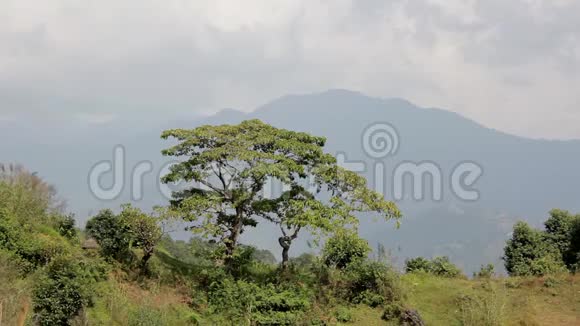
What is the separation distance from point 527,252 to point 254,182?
1236 centimetres

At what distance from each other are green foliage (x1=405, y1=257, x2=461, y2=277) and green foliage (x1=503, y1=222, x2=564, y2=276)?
299 cm

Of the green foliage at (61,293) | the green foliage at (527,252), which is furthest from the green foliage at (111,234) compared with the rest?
the green foliage at (527,252)

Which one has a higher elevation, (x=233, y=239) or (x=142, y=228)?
(x=142, y=228)

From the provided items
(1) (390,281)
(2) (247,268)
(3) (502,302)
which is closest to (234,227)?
(2) (247,268)

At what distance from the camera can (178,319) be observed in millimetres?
15258

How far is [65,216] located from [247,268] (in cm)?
656

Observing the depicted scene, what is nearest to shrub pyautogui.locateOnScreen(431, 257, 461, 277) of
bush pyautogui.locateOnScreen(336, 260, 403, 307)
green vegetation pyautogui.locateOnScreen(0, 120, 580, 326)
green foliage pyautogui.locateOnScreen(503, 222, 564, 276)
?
green vegetation pyautogui.locateOnScreen(0, 120, 580, 326)

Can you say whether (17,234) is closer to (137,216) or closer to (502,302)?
(137,216)

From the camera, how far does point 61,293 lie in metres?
13.6

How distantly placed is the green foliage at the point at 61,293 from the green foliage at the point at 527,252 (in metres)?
16.4

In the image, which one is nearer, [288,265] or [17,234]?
[17,234]

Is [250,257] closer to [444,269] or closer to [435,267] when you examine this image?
[435,267]

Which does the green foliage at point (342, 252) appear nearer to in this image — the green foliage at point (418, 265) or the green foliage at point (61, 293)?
the green foliage at point (418, 265)

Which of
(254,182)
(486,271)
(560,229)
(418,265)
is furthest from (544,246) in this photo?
(254,182)
